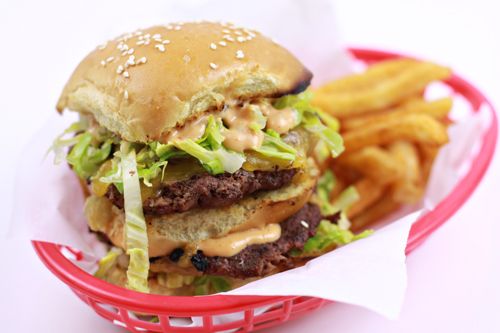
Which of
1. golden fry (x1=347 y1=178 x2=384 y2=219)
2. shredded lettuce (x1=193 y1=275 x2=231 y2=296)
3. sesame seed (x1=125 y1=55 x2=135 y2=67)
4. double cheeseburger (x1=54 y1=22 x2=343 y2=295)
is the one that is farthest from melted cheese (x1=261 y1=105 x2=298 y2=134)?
golden fry (x1=347 y1=178 x2=384 y2=219)

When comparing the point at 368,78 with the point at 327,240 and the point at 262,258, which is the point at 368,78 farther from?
the point at 262,258

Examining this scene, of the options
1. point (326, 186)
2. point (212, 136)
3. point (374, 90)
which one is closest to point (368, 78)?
point (374, 90)

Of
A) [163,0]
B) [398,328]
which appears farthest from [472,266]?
[163,0]

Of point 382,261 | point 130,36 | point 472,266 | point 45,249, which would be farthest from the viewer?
point 472,266

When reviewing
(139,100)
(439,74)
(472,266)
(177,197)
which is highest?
(139,100)

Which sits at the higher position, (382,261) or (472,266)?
(382,261)

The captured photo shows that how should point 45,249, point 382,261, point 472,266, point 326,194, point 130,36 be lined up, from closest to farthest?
1. point 382,261
2. point 45,249
3. point 130,36
4. point 472,266
5. point 326,194

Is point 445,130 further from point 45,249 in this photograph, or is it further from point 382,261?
point 45,249
